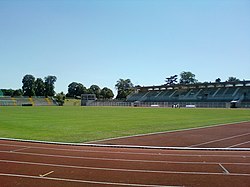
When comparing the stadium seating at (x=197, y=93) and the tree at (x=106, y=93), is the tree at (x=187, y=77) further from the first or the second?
the stadium seating at (x=197, y=93)

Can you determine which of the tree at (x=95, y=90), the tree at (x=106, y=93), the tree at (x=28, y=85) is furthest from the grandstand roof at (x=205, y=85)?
the tree at (x=28, y=85)

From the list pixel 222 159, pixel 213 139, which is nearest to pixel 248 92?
pixel 213 139

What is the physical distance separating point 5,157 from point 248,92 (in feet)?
265

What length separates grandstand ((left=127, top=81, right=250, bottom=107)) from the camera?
A: 267ft

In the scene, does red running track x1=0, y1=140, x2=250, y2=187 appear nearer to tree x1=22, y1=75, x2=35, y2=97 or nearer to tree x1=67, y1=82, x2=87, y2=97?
tree x1=22, y1=75, x2=35, y2=97

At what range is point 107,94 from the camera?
147000mm

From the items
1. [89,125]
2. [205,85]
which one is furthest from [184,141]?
[205,85]

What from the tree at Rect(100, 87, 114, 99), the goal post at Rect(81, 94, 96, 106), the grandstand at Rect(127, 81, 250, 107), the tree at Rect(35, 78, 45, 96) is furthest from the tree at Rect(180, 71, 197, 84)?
the tree at Rect(35, 78, 45, 96)

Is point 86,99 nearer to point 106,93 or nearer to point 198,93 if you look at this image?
point 106,93

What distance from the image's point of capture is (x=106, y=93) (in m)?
147

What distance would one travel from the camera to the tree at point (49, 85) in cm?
14588

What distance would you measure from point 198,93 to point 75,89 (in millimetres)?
85383

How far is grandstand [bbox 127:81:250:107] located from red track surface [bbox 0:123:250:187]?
65.6m

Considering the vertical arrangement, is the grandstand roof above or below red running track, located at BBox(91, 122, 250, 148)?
above
